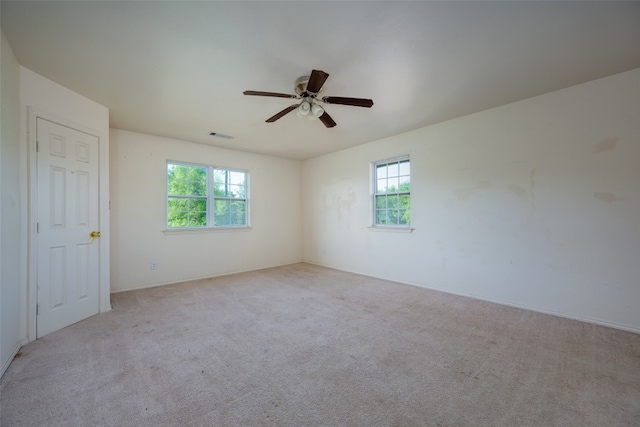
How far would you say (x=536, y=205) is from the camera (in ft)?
10.3

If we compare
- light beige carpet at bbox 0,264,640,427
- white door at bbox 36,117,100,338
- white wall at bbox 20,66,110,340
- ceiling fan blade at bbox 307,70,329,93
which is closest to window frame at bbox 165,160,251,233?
white wall at bbox 20,66,110,340

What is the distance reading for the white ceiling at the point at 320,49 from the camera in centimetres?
180

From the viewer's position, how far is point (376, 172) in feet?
16.4

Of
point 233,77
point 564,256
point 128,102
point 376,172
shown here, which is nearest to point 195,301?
point 128,102

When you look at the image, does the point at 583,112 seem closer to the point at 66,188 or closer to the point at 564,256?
the point at 564,256

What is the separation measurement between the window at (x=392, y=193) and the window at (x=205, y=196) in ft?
9.07

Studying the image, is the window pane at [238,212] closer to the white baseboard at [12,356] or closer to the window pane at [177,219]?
the window pane at [177,219]

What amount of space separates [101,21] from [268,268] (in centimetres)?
463

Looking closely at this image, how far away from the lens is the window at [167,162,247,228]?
4613 mm

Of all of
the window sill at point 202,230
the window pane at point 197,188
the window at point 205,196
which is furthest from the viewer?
the window pane at point 197,188

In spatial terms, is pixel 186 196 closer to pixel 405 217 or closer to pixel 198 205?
pixel 198 205

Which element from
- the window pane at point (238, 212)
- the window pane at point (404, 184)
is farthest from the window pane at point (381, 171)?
the window pane at point (238, 212)

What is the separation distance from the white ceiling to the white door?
25.6 inches

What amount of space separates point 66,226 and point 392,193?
451cm
